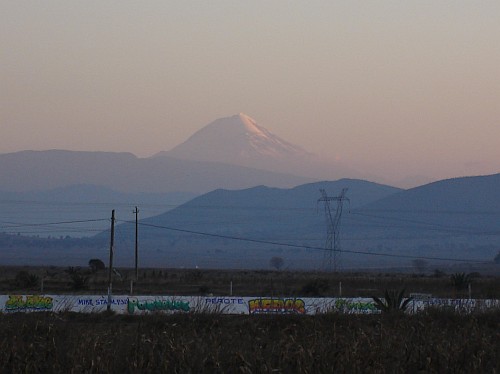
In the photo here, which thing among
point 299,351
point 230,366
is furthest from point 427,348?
point 230,366

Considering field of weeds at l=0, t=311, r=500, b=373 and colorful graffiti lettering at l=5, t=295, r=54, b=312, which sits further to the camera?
colorful graffiti lettering at l=5, t=295, r=54, b=312

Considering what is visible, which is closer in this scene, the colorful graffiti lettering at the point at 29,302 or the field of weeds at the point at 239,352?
the field of weeds at the point at 239,352

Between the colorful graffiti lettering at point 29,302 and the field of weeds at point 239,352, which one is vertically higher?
the colorful graffiti lettering at point 29,302

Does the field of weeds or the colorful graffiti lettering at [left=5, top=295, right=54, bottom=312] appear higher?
the colorful graffiti lettering at [left=5, top=295, right=54, bottom=312]

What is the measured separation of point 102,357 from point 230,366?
2.06 meters

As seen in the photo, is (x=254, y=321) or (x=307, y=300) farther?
(x=307, y=300)

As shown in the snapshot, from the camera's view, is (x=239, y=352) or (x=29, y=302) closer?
(x=239, y=352)

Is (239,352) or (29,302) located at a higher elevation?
(29,302)

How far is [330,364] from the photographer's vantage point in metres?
15.4

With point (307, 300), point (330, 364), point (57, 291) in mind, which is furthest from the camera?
point (57, 291)

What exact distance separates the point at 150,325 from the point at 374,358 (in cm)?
823

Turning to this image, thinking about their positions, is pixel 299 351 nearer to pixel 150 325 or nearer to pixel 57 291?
pixel 150 325

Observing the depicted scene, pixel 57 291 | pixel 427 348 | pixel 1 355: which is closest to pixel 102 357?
pixel 1 355

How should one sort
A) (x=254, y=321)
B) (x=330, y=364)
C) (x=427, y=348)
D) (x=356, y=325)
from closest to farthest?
(x=330, y=364), (x=427, y=348), (x=356, y=325), (x=254, y=321)
